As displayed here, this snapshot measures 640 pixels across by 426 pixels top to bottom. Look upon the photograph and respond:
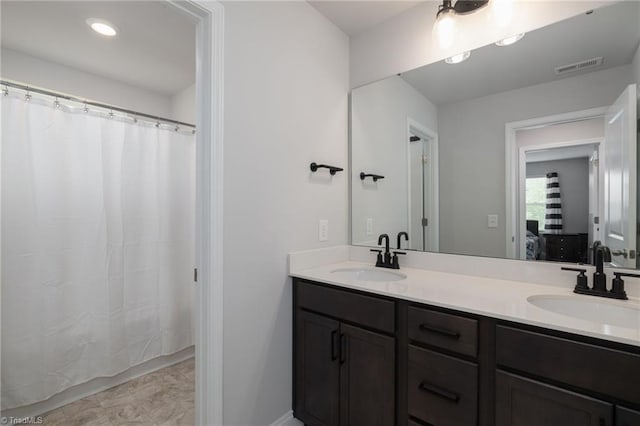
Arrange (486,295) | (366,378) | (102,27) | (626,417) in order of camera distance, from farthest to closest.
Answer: (102,27) → (366,378) → (486,295) → (626,417)

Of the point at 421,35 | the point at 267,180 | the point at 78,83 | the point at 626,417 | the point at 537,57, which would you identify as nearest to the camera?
the point at 626,417

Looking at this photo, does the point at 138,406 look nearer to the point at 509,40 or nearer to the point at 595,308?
the point at 595,308

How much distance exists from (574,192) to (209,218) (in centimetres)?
168

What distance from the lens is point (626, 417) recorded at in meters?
0.76

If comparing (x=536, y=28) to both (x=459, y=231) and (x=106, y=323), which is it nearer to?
(x=459, y=231)

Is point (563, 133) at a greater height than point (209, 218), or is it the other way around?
point (563, 133)

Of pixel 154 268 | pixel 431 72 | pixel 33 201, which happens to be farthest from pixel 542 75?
→ pixel 33 201

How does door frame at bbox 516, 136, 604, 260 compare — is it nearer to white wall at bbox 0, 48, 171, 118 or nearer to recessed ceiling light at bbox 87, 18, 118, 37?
recessed ceiling light at bbox 87, 18, 118, 37

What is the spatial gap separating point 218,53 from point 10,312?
1917 mm

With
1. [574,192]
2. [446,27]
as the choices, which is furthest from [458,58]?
[574,192]

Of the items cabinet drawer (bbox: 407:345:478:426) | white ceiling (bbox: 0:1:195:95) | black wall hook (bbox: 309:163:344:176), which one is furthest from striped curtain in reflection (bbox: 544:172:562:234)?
white ceiling (bbox: 0:1:195:95)

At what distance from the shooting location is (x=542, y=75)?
139 cm

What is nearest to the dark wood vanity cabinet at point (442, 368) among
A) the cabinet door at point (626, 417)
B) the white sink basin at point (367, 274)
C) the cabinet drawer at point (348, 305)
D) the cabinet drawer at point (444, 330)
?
the cabinet drawer at point (444, 330)

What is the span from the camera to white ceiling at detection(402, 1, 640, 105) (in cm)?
121
